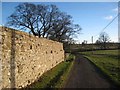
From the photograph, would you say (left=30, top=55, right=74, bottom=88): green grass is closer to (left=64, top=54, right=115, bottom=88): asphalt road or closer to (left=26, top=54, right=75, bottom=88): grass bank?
(left=26, top=54, right=75, bottom=88): grass bank

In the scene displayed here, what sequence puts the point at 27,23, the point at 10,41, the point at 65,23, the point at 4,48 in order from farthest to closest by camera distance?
the point at 65,23 → the point at 27,23 → the point at 10,41 → the point at 4,48

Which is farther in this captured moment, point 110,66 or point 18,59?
point 110,66

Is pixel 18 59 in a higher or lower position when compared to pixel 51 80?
higher

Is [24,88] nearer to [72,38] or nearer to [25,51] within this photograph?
[25,51]

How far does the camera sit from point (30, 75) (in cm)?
1278

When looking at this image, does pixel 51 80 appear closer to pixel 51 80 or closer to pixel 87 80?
pixel 51 80

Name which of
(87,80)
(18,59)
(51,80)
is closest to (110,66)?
(87,80)

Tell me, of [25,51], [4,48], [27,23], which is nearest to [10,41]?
[4,48]

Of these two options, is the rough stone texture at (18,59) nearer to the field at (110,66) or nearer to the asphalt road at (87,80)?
the asphalt road at (87,80)

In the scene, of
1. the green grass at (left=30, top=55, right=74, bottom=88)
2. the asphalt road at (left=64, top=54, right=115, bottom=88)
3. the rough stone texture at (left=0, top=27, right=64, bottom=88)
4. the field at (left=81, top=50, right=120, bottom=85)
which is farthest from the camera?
the field at (left=81, top=50, right=120, bottom=85)

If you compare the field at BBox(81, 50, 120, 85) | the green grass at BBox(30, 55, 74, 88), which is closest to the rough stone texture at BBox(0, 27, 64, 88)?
Result: the green grass at BBox(30, 55, 74, 88)

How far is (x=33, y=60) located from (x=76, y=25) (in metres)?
39.7

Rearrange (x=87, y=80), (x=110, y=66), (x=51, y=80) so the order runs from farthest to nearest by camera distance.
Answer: (x=110, y=66), (x=87, y=80), (x=51, y=80)

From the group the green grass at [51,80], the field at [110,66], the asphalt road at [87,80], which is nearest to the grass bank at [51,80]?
the green grass at [51,80]
